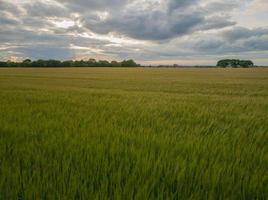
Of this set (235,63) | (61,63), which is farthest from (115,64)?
(235,63)

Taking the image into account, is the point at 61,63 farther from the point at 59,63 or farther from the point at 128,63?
the point at 128,63

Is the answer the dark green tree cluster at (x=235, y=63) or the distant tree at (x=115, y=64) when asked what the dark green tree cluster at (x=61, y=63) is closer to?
the distant tree at (x=115, y=64)

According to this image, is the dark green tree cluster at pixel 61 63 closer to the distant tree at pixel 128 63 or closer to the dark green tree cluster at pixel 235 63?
the distant tree at pixel 128 63

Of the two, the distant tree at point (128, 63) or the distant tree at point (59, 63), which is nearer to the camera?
the distant tree at point (59, 63)

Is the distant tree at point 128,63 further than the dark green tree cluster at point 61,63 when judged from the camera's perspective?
Yes

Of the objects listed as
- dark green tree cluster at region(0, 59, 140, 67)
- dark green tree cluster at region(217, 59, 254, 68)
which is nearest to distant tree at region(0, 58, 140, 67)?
dark green tree cluster at region(0, 59, 140, 67)

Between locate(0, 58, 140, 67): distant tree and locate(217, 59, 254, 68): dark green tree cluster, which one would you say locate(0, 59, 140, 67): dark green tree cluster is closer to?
locate(0, 58, 140, 67): distant tree

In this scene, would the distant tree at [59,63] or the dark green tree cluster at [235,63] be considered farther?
the dark green tree cluster at [235,63]

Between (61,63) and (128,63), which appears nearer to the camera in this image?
(61,63)

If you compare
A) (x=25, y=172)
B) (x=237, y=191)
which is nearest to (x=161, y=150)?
(x=237, y=191)

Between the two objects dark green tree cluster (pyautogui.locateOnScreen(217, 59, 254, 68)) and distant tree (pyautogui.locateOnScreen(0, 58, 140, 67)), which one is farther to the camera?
dark green tree cluster (pyautogui.locateOnScreen(217, 59, 254, 68))

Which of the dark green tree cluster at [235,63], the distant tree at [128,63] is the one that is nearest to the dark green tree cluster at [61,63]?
the distant tree at [128,63]

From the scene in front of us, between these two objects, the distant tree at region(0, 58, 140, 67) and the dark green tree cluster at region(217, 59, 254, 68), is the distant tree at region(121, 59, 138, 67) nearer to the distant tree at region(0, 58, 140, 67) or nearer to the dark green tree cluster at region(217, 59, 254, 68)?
the distant tree at region(0, 58, 140, 67)

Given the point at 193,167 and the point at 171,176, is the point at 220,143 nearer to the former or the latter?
the point at 193,167
